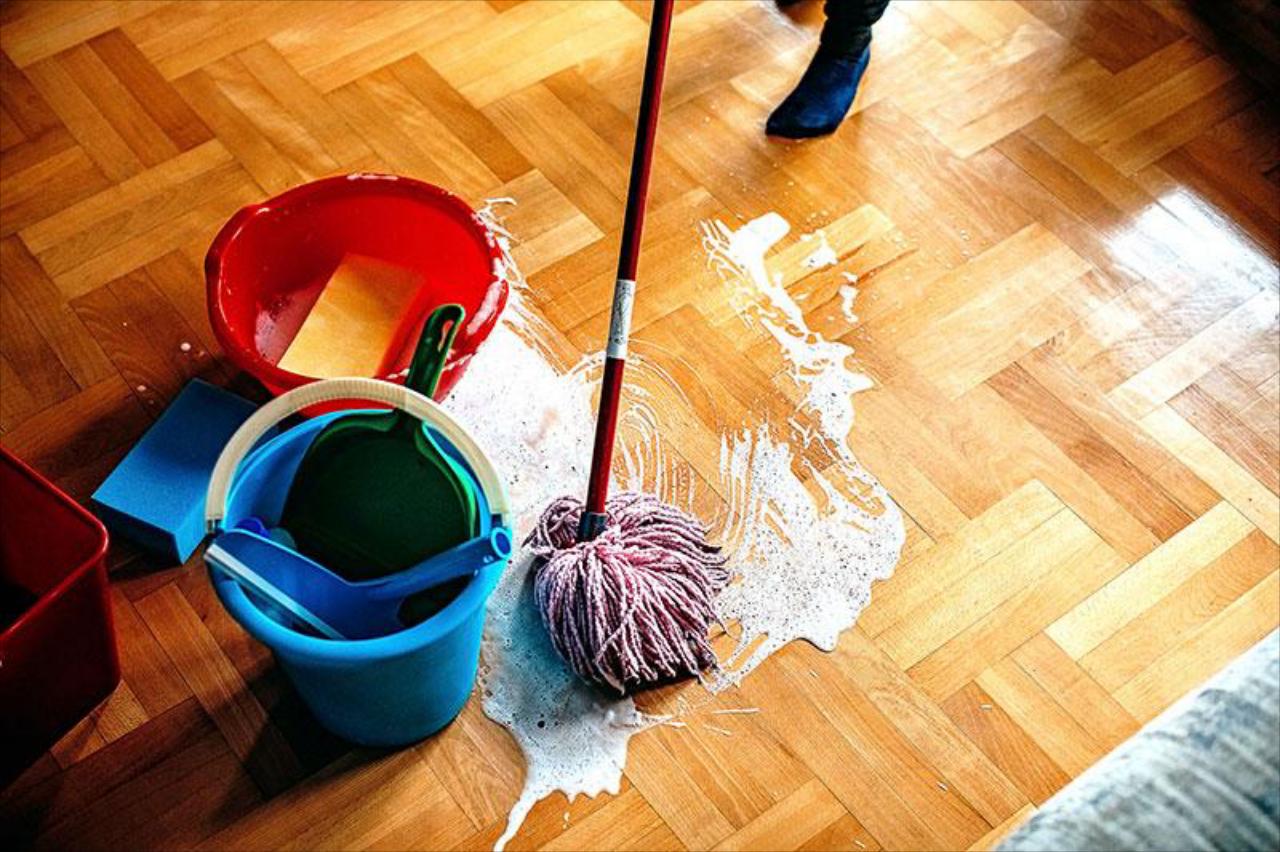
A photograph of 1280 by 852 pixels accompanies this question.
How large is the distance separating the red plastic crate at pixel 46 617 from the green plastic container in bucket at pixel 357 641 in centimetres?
16

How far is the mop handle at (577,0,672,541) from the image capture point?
1436 mm

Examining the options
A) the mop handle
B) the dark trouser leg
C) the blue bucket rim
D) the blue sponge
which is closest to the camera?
the blue bucket rim

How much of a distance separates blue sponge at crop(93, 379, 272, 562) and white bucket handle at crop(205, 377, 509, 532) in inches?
11.5

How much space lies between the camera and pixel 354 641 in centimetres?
130

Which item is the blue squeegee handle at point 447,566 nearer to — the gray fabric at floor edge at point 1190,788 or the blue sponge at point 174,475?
the blue sponge at point 174,475

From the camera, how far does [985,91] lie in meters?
2.11

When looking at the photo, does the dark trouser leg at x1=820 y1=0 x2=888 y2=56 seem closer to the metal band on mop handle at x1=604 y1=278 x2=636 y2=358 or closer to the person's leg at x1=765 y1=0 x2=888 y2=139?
the person's leg at x1=765 y1=0 x2=888 y2=139

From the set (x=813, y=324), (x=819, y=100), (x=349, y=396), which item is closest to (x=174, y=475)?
(x=349, y=396)

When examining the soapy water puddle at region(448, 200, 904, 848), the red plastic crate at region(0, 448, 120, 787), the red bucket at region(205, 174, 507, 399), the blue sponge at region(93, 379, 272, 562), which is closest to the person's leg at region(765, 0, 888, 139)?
the soapy water puddle at region(448, 200, 904, 848)

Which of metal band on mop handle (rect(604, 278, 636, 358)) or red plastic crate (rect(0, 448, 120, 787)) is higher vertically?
metal band on mop handle (rect(604, 278, 636, 358))

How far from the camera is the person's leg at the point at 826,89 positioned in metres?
2.01

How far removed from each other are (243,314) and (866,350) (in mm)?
727

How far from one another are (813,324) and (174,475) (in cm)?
77

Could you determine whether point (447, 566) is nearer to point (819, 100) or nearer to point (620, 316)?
point (620, 316)
